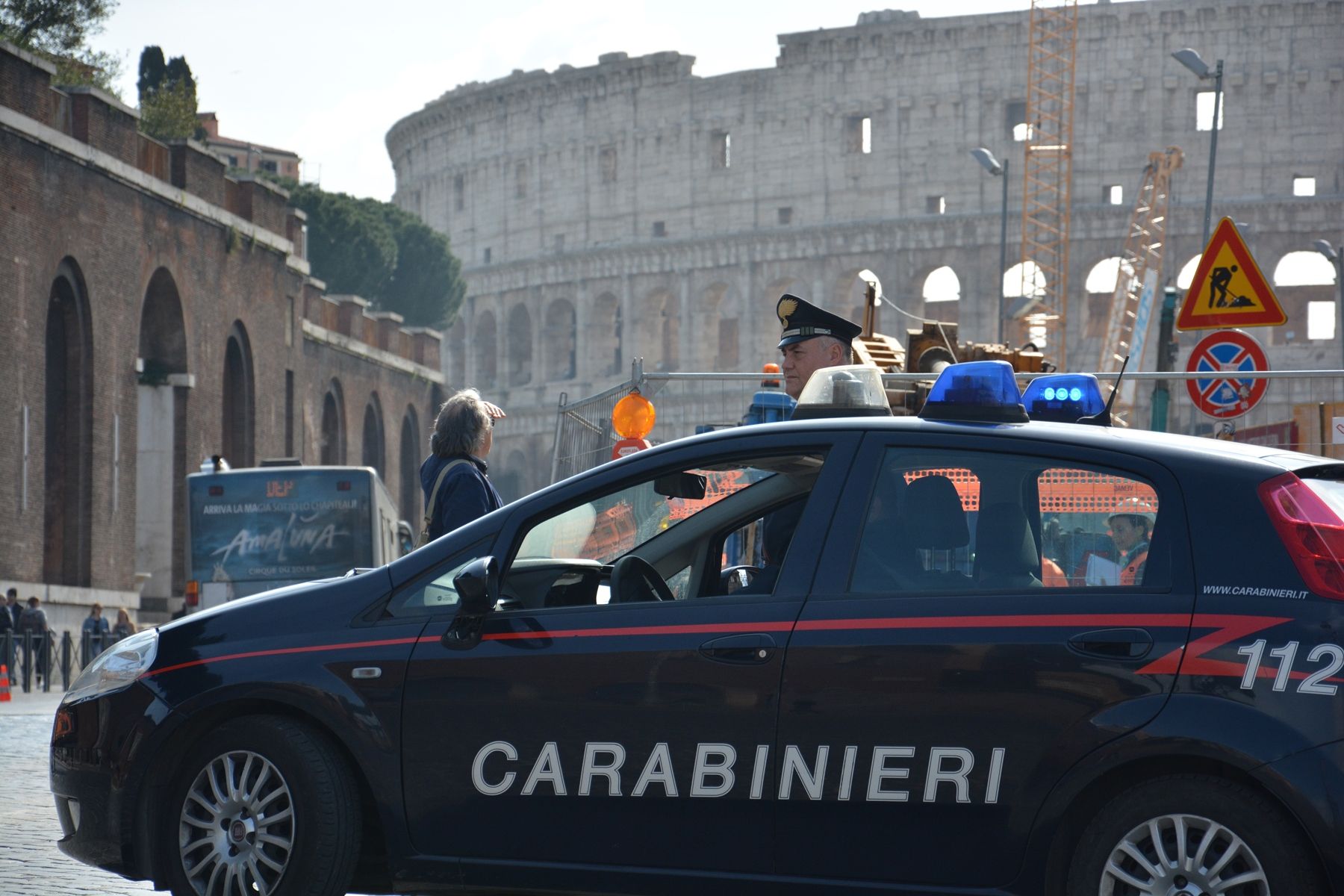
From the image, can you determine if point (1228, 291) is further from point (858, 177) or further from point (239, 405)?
point (858, 177)

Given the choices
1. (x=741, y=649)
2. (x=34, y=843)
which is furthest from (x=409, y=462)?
(x=741, y=649)

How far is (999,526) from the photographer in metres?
4.79

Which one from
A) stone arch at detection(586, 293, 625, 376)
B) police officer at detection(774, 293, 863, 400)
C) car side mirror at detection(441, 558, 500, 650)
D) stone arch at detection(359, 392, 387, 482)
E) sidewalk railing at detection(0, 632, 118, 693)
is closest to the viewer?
car side mirror at detection(441, 558, 500, 650)

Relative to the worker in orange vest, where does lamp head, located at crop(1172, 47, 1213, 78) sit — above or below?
above

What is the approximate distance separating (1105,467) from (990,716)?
2.26 ft

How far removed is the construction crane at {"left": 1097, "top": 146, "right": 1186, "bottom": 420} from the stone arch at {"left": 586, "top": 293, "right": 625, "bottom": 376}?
20920 mm

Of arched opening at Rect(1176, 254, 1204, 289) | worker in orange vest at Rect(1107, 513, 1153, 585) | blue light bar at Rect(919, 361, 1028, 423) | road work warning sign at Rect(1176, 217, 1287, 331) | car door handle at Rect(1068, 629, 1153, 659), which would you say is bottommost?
car door handle at Rect(1068, 629, 1153, 659)

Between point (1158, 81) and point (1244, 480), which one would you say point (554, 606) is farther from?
point (1158, 81)

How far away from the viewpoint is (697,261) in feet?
255

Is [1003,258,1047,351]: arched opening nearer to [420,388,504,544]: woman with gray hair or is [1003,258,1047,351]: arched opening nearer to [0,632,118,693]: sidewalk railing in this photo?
[0,632,118,693]: sidewalk railing

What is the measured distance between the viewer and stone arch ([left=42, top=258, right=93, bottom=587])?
99.2 ft

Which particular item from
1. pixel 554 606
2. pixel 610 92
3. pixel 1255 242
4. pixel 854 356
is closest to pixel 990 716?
pixel 554 606

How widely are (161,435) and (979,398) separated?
3085cm

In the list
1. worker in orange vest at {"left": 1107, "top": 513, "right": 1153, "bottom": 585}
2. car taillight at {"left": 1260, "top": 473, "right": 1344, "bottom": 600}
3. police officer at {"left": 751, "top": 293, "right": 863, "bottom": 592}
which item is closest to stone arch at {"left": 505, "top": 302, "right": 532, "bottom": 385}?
police officer at {"left": 751, "top": 293, "right": 863, "bottom": 592}
